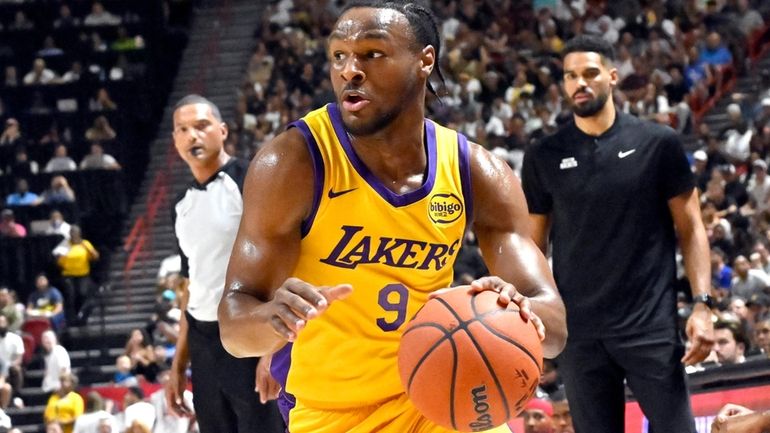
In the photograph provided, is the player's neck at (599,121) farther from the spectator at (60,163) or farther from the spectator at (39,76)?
the spectator at (39,76)

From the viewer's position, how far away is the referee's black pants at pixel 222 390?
5.77 meters

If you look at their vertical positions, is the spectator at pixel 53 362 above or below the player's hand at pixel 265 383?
below

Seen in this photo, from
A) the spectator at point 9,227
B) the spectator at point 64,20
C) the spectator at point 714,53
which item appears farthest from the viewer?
the spectator at point 64,20

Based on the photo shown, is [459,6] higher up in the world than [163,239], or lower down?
higher up

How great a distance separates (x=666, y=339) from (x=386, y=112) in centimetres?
227

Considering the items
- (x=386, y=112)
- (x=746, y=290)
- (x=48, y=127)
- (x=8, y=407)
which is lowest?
(x=8, y=407)

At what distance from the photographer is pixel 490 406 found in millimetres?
A: 3338

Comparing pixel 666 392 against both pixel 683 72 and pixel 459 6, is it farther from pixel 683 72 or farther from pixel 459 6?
pixel 459 6

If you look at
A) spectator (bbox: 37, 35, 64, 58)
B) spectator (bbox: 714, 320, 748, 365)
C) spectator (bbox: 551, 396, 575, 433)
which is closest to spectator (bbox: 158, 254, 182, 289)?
spectator (bbox: 37, 35, 64, 58)

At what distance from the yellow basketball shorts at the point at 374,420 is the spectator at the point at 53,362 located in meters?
11.2

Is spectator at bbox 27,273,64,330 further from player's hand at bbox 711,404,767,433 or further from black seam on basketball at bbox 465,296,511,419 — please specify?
black seam on basketball at bbox 465,296,511,419

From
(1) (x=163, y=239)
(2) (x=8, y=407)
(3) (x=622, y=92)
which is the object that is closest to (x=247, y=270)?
(2) (x=8, y=407)

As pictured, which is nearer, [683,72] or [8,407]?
[8,407]

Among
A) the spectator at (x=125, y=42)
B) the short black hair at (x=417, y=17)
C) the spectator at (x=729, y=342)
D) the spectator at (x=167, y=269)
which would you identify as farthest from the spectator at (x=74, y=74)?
the short black hair at (x=417, y=17)
